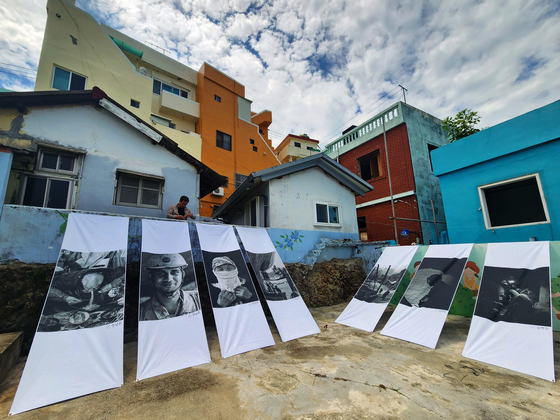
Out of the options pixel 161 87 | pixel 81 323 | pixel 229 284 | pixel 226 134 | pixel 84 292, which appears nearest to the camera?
pixel 81 323

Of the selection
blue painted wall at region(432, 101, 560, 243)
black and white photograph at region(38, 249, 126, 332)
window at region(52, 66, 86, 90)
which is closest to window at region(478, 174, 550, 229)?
blue painted wall at region(432, 101, 560, 243)

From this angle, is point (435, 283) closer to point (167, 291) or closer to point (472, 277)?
point (472, 277)

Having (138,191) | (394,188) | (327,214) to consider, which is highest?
(394,188)

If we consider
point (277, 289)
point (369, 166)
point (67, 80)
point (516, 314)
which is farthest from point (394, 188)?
point (67, 80)

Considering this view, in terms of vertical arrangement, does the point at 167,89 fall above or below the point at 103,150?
Answer: above

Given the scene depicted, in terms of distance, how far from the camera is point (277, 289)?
224 inches

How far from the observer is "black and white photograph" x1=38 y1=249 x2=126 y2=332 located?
3543 mm

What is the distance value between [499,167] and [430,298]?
4847 mm

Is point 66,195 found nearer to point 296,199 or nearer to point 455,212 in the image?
point 296,199

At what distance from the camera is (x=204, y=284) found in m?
5.97

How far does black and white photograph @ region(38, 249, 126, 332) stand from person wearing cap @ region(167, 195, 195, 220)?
2.18m

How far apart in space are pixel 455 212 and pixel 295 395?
763 cm

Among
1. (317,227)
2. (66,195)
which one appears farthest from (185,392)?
(317,227)

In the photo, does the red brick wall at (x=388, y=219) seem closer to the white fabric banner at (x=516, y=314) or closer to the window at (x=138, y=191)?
the white fabric banner at (x=516, y=314)
